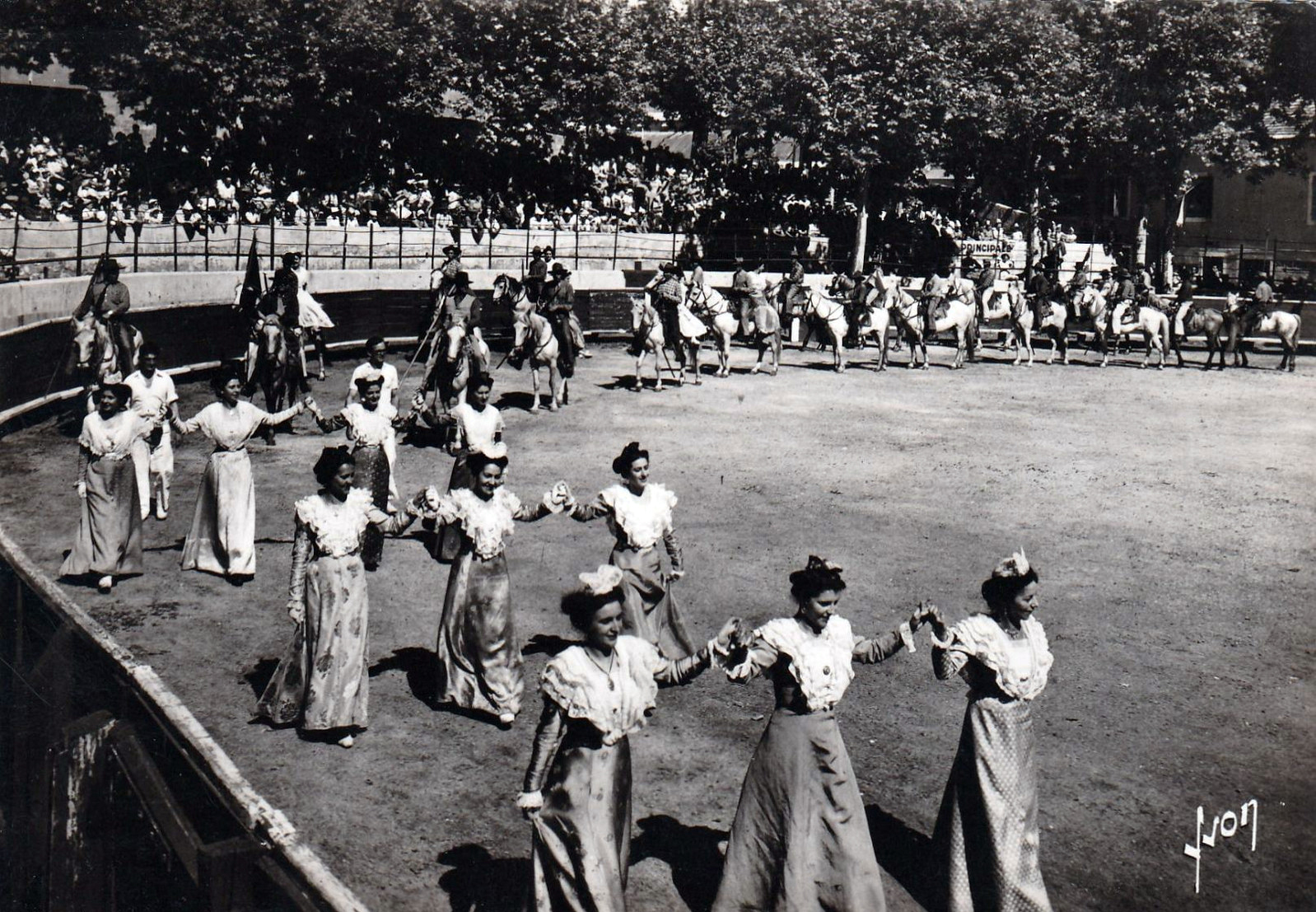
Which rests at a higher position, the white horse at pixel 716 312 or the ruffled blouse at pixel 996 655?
the white horse at pixel 716 312

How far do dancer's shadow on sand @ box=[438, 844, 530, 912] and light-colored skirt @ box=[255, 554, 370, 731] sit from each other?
1403mm

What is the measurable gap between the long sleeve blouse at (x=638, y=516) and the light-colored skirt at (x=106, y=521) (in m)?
4.25

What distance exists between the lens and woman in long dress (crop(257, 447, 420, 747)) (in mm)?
7129

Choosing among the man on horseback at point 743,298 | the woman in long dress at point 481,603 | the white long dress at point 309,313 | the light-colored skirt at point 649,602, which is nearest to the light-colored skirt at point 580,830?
the woman in long dress at point 481,603

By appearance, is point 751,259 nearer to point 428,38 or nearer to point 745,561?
point 428,38

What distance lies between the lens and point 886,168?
36594mm

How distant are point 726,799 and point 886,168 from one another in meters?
31.9

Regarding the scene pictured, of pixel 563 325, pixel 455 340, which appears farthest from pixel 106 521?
pixel 563 325

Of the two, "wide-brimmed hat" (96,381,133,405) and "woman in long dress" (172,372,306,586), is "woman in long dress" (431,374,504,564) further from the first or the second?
"wide-brimmed hat" (96,381,133,405)

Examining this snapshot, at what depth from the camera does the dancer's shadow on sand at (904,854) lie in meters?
5.89

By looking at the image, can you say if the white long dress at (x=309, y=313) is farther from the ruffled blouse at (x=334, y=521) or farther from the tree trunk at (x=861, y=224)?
Answer: the tree trunk at (x=861, y=224)

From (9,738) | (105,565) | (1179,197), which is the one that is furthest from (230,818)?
(1179,197)

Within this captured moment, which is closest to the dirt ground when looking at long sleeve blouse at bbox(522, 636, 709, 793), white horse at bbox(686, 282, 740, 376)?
long sleeve blouse at bbox(522, 636, 709, 793)

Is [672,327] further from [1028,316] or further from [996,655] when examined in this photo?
[996,655]
